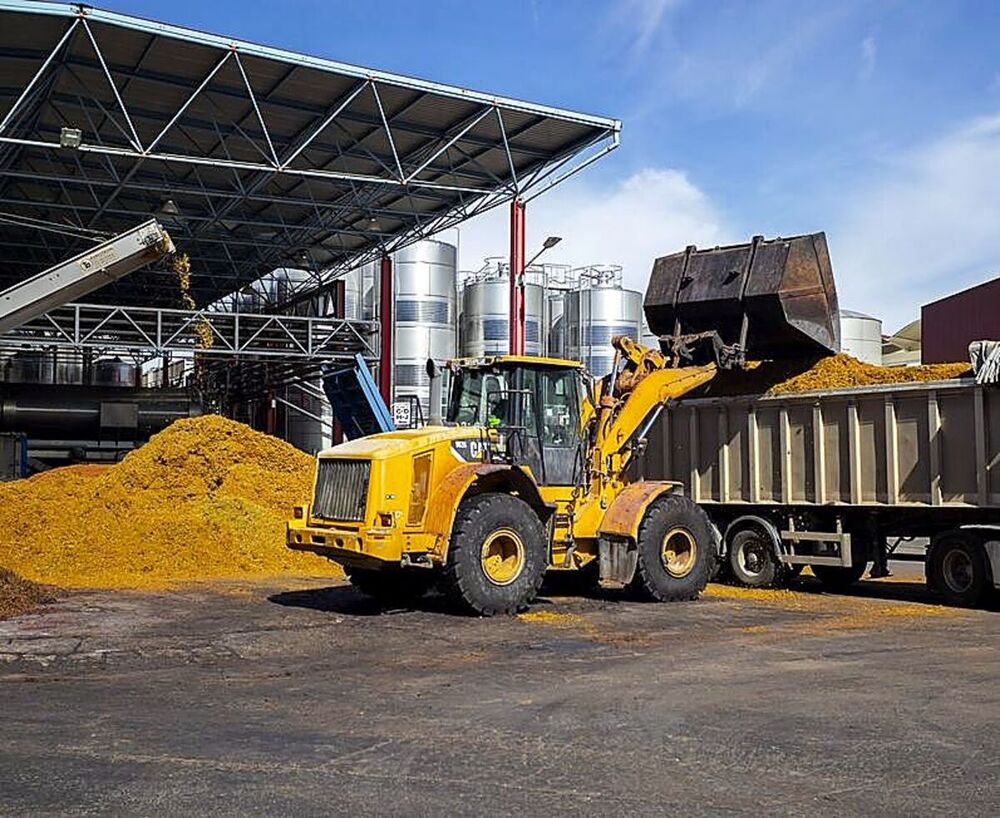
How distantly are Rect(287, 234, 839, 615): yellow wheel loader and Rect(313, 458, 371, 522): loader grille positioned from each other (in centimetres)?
2

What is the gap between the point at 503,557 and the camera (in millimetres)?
12719

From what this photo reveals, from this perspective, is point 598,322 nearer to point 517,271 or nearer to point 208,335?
point 517,271

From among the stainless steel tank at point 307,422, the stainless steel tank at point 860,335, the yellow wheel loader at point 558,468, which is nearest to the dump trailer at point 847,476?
the yellow wheel loader at point 558,468

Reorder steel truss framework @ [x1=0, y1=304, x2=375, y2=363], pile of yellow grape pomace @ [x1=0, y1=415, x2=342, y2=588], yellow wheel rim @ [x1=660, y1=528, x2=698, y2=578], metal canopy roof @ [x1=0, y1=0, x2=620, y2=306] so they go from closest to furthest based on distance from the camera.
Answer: yellow wheel rim @ [x1=660, y1=528, x2=698, y2=578], pile of yellow grape pomace @ [x1=0, y1=415, x2=342, y2=588], metal canopy roof @ [x1=0, y1=0, x2=620, y2=306], steel truss framework @ [x1=0, y1=304, x2=375, y2=363]

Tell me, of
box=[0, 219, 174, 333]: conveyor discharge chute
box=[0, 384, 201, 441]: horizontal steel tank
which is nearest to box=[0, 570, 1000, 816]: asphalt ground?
box=[0, 219, 174, 333]: conveyor discharge chute

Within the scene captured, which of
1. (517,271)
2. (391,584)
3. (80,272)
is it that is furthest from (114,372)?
(391,584)

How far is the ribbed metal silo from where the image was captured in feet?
124

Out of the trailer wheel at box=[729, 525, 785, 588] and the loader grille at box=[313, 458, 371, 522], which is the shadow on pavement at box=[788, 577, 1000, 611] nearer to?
the trailer wheel at box=[729, 525, 785, 588]

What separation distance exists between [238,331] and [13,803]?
2557 cm

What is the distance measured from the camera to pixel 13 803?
19.0 ft

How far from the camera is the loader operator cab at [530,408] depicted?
13.3m

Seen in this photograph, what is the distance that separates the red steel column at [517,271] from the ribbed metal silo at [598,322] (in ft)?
38.7

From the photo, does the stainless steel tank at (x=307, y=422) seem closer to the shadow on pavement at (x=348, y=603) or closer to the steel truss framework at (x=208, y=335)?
the steel truss framework at (x=208, y=335)

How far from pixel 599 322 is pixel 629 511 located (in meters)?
24.5
